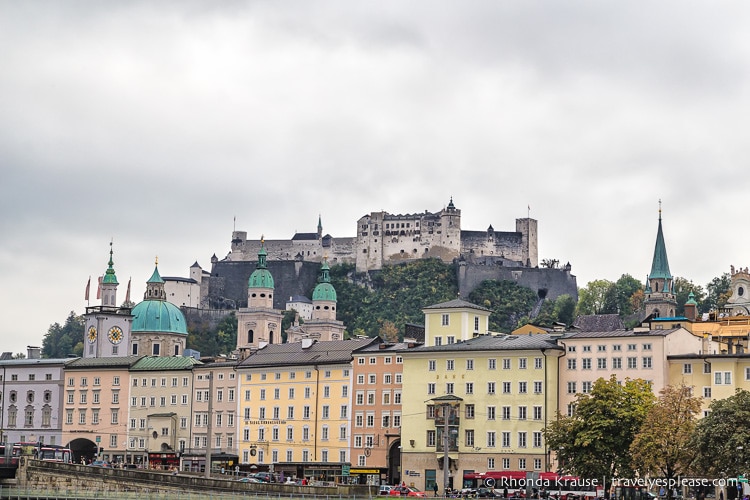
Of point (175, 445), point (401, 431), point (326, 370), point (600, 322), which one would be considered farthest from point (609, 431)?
point (600, 322)

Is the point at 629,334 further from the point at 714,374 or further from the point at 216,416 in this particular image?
the point at 216,416

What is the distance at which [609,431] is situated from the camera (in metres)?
92.1

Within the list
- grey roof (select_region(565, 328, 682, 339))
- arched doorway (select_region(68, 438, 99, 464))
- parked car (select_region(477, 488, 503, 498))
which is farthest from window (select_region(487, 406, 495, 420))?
arched doorway (select_region(68, 438, 99, 464))

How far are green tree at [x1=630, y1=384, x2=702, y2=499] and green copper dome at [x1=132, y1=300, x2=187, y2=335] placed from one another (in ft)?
334

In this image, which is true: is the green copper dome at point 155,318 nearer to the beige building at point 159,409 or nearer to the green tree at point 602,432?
the beige building at point 159,409

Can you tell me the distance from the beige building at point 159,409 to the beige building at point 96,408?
3.02 ft

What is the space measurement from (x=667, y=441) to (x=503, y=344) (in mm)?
25073

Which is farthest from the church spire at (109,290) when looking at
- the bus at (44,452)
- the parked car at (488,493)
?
the parked car at (488,493)

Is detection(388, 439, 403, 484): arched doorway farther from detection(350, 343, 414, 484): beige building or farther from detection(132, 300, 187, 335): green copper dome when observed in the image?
detection(132, 300, 187, 335): green copper dome

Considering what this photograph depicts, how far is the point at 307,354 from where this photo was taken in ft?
418

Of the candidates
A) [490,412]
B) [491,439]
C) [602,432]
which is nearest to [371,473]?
[491,439]

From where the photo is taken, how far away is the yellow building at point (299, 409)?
12100 centimetres

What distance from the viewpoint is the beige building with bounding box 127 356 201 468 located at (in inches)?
5212

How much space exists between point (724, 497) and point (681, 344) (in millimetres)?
14655
